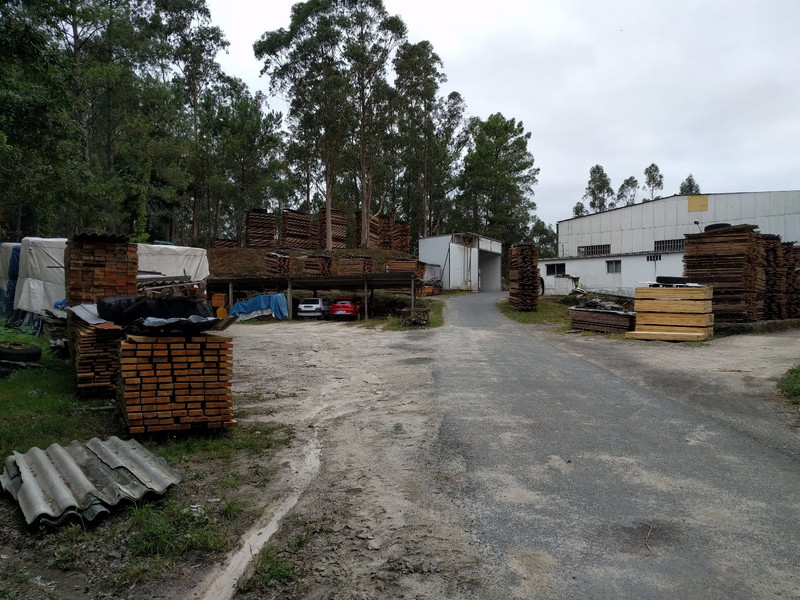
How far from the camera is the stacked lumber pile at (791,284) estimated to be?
898 inches

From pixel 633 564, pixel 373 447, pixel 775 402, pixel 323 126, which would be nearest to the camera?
pixel 633 564

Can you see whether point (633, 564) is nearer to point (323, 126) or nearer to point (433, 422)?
point (433, 422)

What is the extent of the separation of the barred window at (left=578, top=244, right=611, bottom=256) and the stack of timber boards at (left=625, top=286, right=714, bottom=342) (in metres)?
23.7

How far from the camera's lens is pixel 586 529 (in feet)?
12.5

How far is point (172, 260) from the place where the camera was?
21188mm

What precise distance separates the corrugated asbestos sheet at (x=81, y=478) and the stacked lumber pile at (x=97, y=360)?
105 inches

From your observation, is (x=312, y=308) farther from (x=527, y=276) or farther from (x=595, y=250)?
(x=595, y=250)

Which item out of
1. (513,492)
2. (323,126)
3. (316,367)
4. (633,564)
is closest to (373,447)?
(513,492)

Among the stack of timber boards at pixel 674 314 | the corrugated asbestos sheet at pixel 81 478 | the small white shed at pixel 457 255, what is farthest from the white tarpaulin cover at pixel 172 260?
the small white shed at pixel 457 255

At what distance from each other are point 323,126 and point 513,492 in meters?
33.7

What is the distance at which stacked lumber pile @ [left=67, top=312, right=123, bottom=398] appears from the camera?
7477 millimetres

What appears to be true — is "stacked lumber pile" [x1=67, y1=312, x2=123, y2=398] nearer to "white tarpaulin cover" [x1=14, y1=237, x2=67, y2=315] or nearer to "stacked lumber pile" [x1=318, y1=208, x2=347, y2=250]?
A: "white tarpaulin cover" [x1=14, y1=237, x2=67, y2=315]

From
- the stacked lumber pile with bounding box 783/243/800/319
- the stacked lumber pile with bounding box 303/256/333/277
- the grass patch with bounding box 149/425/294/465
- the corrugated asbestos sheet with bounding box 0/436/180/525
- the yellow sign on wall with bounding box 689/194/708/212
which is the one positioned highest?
the yellow sign on wall with bounding box 689/194/708/212

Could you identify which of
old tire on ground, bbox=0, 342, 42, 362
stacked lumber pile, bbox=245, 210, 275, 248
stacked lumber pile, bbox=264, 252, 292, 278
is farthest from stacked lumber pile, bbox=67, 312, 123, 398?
stacked lumber pile, bbox=245, 210, 275, 248
